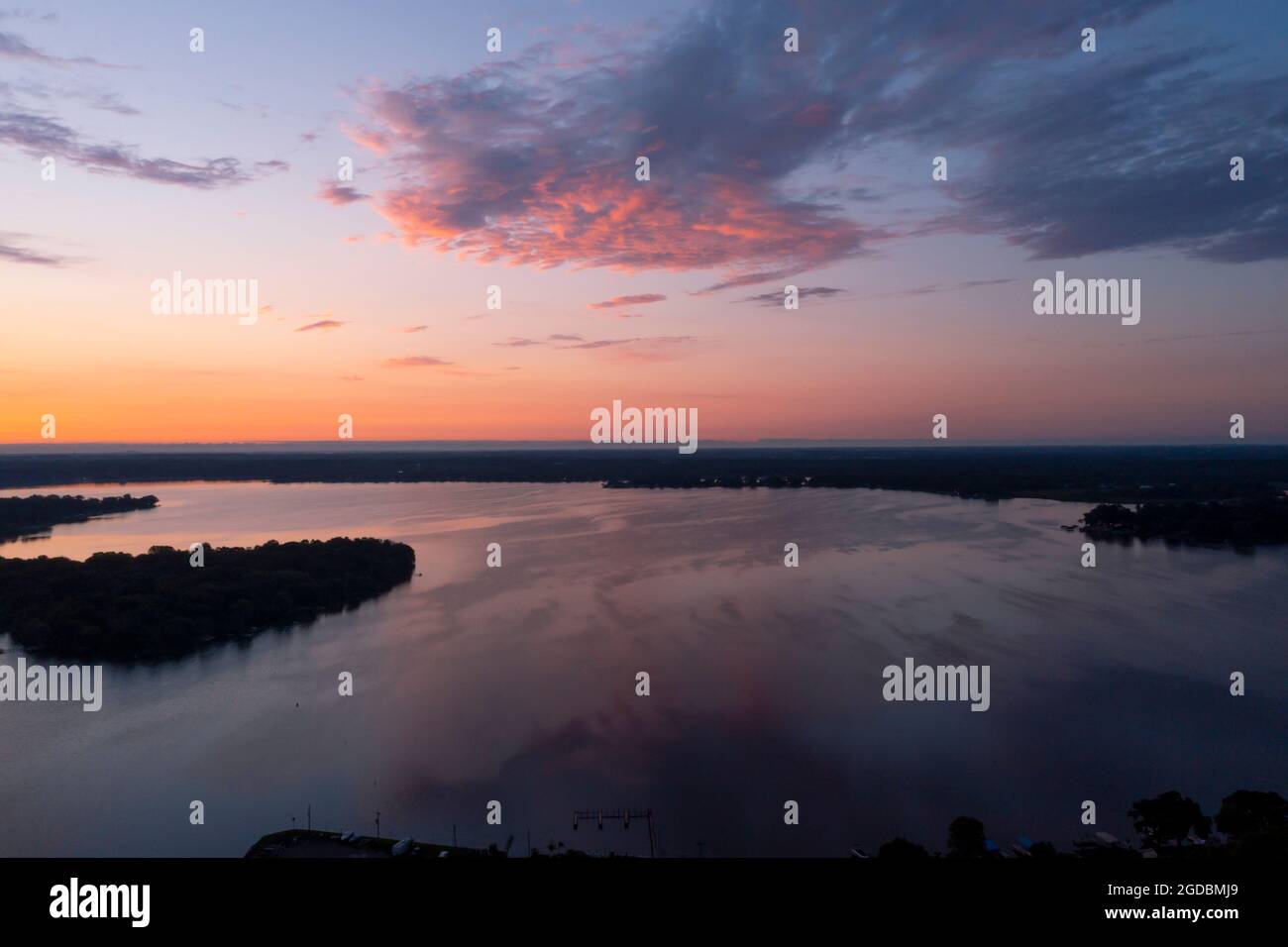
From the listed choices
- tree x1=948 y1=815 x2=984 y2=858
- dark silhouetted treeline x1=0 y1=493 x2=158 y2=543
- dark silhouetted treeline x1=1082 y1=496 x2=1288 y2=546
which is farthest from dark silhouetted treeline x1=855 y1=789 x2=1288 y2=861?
dark silhouetted treeline x1=0 y1=493 x2=158 y2=543

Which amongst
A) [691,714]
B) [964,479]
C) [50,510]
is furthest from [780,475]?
[691,714]

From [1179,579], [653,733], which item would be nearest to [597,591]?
[653,733]

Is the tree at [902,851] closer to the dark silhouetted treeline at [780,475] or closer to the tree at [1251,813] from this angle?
the tree at [1251,813]

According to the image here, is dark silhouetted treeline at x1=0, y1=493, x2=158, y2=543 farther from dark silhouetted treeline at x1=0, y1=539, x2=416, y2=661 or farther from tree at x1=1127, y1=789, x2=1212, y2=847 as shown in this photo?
tree at x1=1127, y1=789, x2=1212, y2=847

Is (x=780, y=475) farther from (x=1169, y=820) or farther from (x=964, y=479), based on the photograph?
(x=1169, y=820)

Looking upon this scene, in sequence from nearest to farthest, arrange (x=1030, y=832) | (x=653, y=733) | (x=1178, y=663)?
1. (x=1030, y=832)
2. (x=653, y=733)
3. (x=1178, y=663)
